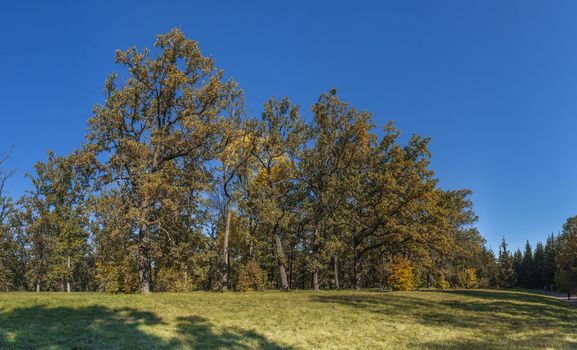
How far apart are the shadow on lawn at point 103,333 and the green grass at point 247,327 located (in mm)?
21

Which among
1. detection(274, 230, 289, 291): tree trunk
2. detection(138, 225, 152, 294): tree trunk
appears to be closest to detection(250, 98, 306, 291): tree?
detection(274, 230, 289, 291): tree trunk

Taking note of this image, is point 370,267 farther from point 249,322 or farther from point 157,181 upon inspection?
point 249,322

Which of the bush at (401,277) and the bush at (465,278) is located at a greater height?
the bush at (401,277)

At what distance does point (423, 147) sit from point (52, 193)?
40.8m

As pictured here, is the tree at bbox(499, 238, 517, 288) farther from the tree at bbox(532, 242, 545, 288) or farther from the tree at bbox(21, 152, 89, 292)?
the tree at bbox(21, 152, 89, 292)

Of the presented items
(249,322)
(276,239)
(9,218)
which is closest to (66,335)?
(249,322)

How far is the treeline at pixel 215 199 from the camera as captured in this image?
904 inches

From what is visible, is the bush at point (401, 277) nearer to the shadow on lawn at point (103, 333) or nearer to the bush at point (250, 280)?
the bush at point (250, 280)

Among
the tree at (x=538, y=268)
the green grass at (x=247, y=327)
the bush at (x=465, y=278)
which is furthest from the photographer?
the tree at (x=538, y=268)

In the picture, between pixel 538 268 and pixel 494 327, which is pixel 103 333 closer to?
pixel 494 327

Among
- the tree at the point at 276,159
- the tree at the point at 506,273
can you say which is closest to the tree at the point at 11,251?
the tree at the point at 276,159

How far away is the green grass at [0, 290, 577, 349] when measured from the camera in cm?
938

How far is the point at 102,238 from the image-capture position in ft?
73.9

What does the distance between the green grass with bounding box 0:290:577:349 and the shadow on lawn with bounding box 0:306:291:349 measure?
2 cm
